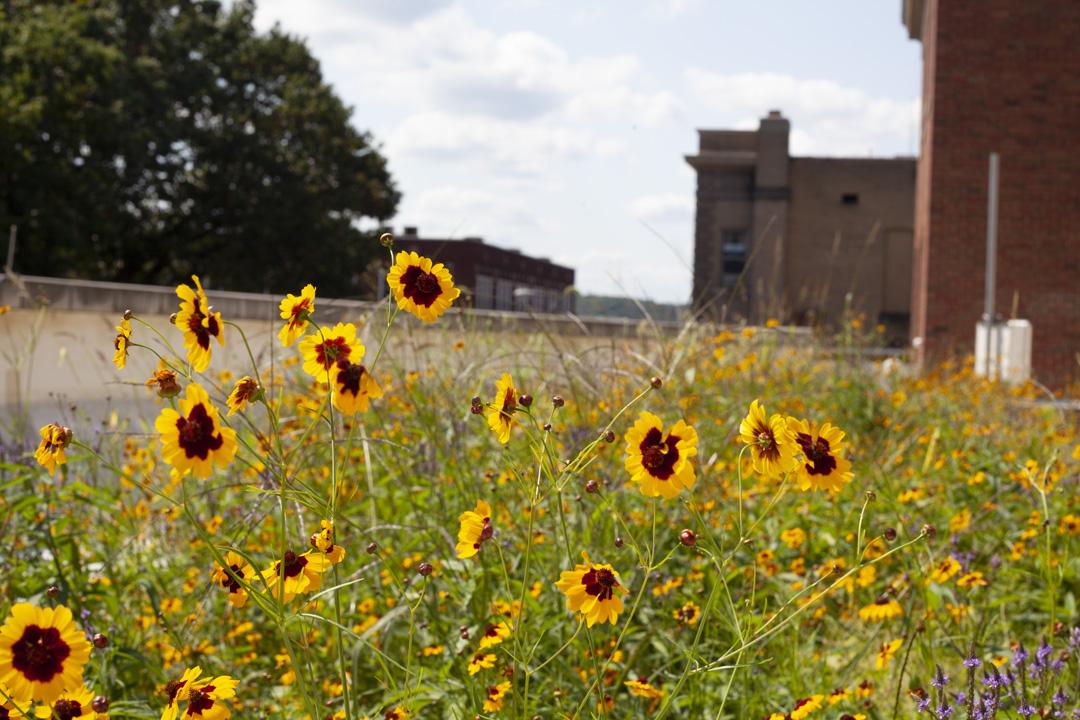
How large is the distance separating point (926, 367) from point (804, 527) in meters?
9.10

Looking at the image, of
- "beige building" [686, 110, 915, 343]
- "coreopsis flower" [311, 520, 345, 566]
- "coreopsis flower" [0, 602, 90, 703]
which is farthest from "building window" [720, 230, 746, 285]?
"coreopsis flower" [0, 602, 90, 703]

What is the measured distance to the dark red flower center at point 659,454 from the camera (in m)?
1.35

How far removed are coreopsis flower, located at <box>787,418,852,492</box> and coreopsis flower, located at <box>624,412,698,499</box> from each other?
138mm

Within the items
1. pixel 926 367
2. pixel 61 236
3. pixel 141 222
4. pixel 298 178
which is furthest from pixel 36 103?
pixel 926 367

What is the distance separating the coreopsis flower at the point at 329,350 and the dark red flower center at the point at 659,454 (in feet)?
1.18

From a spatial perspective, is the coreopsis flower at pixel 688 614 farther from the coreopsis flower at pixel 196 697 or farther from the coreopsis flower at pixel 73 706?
the coreopsis flower at pixel 73 706

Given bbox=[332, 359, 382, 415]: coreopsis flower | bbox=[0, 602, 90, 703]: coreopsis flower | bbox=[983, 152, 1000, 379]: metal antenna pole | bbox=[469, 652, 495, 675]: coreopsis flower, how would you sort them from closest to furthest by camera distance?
bbox=[0, 602, 90, 703]: coreopsis flower < bbox=[332, 359, 382, 415]: coreopsis flower < bbox=[469, 652, 495, 675]: coreopsis flower < bbox=[983, 152, 1000, 379]: metal antenna pole

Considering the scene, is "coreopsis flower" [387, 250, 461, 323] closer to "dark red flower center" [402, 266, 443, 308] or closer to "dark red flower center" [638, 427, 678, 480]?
"dark red flower center" [402, 266, 443, 308]

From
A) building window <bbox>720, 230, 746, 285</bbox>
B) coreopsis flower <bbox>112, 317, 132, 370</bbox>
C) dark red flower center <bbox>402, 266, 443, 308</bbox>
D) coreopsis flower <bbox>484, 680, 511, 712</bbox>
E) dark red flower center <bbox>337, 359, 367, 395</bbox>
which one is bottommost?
coreopsis flower <bbox>484, 680, 511, 712</bbox>

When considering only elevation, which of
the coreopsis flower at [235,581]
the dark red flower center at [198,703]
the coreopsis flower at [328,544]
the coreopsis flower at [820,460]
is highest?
the coreopsis flower at [820,460]

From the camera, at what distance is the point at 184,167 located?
25.6 m

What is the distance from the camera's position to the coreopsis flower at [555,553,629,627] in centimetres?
132

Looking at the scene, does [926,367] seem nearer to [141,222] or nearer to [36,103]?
[36,103]

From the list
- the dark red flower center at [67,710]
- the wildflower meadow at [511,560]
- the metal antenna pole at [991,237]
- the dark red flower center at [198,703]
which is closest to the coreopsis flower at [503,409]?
the wildflower meadow at [511,560]
